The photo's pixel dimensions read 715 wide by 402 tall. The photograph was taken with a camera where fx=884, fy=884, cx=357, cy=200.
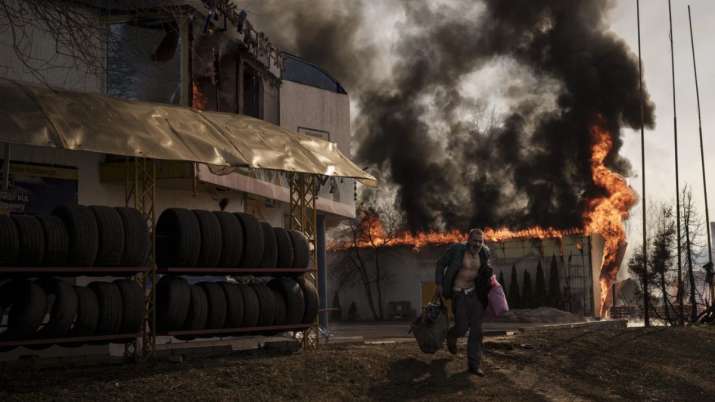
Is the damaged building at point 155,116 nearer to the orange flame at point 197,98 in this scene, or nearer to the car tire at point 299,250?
the orange flame at point 197,98

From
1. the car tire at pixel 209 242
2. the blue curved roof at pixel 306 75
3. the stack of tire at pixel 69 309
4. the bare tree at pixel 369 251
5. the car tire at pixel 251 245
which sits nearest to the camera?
the stack of tire at pixel 69 309

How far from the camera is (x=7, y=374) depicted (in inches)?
397

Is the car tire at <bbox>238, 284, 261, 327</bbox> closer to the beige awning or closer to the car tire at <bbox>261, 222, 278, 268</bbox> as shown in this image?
the car tire at <bbox>261, 222, 278, 268</bbox>

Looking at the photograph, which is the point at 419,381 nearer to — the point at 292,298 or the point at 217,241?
the point at 292,298

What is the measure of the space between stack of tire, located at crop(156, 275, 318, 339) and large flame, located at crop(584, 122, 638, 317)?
3059 centimetres

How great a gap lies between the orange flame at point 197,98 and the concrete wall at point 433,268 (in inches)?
1006

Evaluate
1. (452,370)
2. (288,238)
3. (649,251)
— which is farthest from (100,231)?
(649,251)

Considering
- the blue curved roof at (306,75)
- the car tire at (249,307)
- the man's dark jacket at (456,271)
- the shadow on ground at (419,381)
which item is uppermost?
the blue curved roof at (306,75)

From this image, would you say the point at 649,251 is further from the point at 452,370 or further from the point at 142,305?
the point at 142,305

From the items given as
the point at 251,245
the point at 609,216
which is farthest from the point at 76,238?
the point at 609,216

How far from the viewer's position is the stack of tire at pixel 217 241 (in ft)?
40.9

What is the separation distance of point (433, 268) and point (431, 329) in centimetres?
3353

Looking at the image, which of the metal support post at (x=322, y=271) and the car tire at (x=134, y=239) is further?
the metal support post at (x=322, y=271)

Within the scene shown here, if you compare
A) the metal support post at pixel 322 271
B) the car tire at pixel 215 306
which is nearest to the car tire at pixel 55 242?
the car tire at pixel 215 306
